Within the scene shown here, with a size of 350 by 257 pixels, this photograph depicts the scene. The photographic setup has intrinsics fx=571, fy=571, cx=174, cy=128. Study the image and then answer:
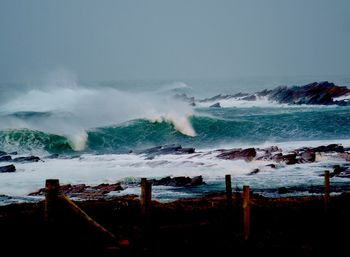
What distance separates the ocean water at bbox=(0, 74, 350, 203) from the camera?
21.6 meters

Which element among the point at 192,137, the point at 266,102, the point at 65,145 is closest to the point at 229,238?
the point at 65,145

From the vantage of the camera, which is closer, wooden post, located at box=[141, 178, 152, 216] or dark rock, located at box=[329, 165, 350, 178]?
wooden post, located at box=[141, 178, 152, 216]

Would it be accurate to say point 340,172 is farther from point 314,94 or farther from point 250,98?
point 250,98

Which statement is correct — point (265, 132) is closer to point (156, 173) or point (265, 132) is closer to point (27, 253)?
point (156, 173)

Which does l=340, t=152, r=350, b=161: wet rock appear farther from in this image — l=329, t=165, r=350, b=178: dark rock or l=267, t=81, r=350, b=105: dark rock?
l=267, t=81, r=350, b=105: dark rock

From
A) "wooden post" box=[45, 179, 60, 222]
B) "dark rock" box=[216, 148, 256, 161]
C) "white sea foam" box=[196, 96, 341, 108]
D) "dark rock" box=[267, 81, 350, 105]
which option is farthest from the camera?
"white sea foam" box=[196, 96, 341, 108]

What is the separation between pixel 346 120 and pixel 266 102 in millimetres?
31303

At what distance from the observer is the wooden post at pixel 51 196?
361 inches

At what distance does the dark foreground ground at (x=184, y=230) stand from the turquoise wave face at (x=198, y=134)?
73.7 feet

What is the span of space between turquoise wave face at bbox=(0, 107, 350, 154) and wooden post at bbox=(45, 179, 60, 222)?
85.5ft

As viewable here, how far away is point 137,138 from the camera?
42.9 meters

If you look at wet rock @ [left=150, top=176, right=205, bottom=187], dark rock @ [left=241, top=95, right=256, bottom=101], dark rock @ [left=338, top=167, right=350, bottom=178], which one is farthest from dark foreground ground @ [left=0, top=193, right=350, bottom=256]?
dark rock @ [left=241, top=95, right=256, bottom=101]

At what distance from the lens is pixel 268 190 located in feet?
61.2

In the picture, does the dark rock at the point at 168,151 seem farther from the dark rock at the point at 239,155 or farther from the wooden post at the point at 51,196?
the wooden post at the point at 51,196
